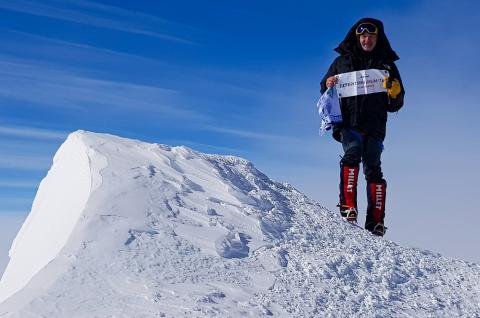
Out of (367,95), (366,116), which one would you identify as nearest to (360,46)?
(367,95)

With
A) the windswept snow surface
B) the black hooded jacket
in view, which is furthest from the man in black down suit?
the windswept snow surface

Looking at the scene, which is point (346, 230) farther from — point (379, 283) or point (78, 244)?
point (78, 244)

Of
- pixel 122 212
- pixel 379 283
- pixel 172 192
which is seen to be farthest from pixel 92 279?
pixel 379 283

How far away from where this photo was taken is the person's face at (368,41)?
6.47 metres

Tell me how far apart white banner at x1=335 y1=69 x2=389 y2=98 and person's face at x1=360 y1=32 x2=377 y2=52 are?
0.90ft

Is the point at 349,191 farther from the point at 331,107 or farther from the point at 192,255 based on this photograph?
the point at 192,255

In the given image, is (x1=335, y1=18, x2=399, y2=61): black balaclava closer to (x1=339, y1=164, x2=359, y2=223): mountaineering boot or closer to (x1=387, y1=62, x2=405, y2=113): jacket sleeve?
(x1=387, y1=62, x2=405, y2=113): jacket sleeve

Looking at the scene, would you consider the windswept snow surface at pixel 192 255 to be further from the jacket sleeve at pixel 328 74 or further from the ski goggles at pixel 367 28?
the ski goggles at pixel 367 28

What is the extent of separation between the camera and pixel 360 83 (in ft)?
21.1

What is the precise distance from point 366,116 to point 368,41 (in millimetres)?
844

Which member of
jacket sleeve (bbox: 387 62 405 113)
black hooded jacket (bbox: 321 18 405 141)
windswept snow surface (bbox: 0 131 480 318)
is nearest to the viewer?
windswept snow surface (bbox: 0 131 480 318)

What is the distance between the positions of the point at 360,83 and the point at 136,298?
12.8 feet

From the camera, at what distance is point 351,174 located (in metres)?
6.27

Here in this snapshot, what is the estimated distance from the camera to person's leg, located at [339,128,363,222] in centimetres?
627
